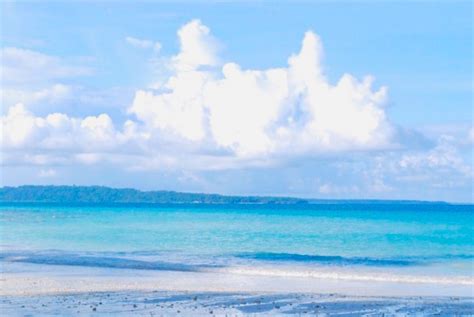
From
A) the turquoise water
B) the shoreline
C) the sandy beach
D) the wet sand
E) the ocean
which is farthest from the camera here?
the turquoise water

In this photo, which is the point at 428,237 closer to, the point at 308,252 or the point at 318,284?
the point at 308,252

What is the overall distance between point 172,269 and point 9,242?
77.2 feet


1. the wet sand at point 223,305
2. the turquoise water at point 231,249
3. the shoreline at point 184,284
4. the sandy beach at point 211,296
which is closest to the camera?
the wet sand at point 223,305

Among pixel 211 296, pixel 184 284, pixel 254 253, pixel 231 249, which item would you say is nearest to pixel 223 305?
pixel 211 296

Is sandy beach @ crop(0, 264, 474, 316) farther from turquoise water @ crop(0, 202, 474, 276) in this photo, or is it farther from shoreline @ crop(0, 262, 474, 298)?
turquoise water @ crop(0, 202, 474, 276)

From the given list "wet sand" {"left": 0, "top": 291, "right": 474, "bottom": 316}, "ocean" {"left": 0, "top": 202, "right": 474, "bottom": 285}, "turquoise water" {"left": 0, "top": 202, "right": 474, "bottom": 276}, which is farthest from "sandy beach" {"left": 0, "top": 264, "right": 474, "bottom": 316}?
"turquoise water" {"left": 0, "top": 202, "right": 474, "bottom": 276}

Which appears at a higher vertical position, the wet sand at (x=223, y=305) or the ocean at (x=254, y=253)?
the ocean at (x=254, y=253)

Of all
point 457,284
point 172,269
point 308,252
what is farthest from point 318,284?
point 308,252

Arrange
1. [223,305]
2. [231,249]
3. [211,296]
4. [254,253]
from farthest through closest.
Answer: [231,249]
[254,253]
[211,296]
[223,305]

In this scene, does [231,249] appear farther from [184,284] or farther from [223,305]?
[223,305]

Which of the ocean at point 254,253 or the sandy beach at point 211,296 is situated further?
the ocean at point 254,253

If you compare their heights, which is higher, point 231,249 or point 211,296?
point 231,249

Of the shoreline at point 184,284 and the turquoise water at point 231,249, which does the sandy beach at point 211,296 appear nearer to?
the shoreline at point 184,284

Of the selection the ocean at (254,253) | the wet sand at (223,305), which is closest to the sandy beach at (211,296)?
the wet sand at (223,305)
